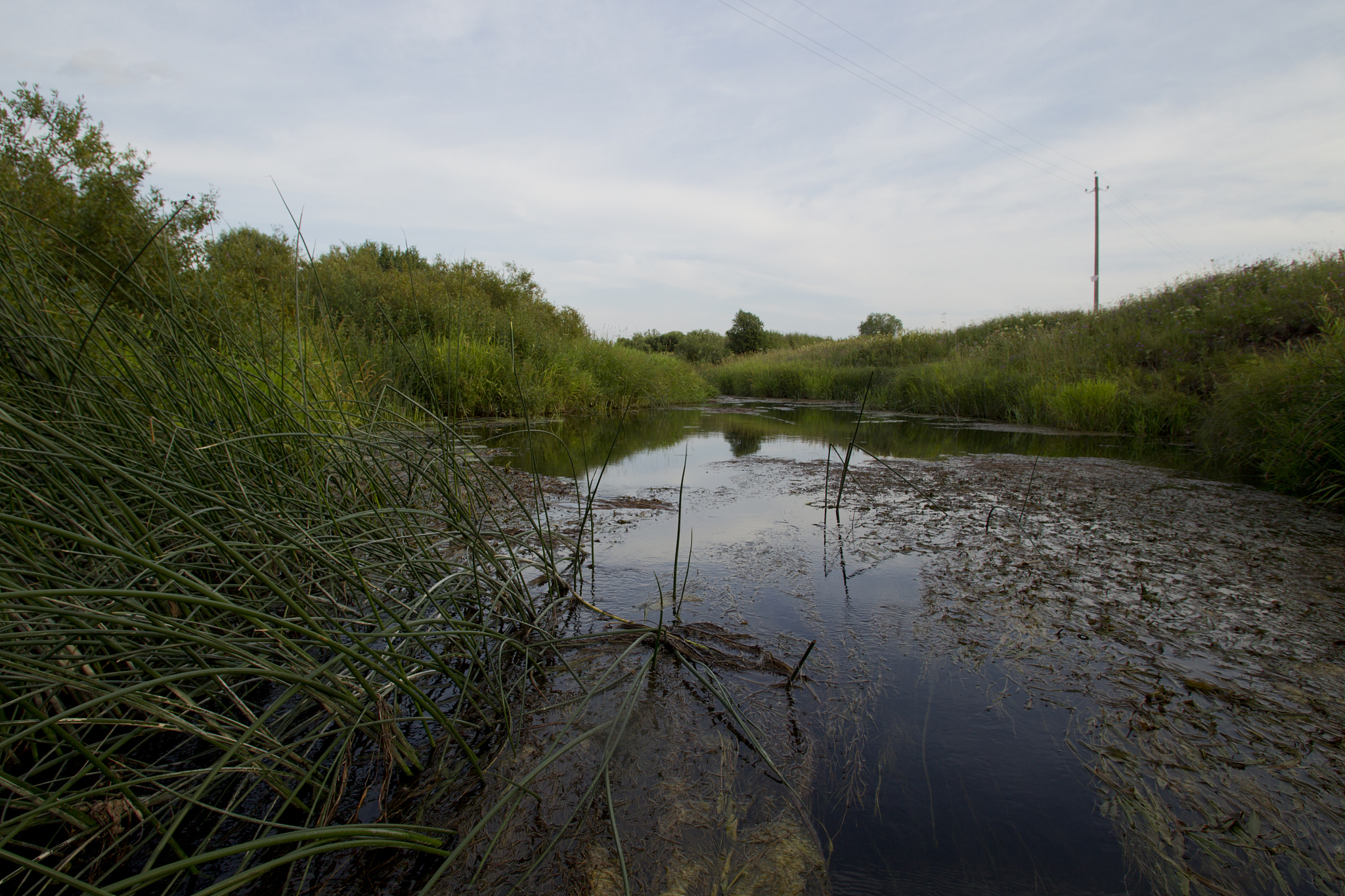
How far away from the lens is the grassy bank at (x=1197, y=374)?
4004mm

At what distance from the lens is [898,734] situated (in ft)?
4.91

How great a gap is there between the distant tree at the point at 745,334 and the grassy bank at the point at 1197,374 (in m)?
16.2

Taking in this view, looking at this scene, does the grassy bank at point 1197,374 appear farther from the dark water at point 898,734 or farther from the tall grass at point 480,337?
the tall grass at point 480,337

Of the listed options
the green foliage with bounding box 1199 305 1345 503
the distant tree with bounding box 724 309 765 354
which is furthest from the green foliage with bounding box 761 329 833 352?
the green foliage with bounding box 1199 305 1345 503

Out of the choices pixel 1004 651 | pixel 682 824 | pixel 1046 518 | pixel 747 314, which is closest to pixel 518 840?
pixel 682 824

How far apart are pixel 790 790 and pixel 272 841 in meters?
0.99

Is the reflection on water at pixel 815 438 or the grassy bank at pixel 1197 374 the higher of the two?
the grassy bank at pixel 1197 374

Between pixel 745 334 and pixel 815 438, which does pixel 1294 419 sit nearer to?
pixel 815 438

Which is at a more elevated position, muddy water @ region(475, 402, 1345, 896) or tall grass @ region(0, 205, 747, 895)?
tall grass @ region(0, 205, 747, 895)

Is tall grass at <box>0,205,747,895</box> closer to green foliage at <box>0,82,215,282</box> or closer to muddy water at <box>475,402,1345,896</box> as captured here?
muddy water at <box>475,402,1345,896</box>

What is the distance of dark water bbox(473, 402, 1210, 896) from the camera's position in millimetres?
1121

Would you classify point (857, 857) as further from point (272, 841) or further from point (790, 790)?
point (272, 841)

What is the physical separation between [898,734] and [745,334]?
31.2m

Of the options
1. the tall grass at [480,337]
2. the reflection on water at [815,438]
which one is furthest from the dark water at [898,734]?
the tall grass at [480,337]
